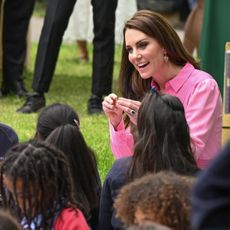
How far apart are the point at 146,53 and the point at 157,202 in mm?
1642

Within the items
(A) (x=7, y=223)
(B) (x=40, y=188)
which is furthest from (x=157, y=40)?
(A) (x=7, y=223)

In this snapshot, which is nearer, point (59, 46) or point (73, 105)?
point (59, 46)

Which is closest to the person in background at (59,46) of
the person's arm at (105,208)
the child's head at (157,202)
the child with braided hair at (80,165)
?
the child with braided hair at (80,165)

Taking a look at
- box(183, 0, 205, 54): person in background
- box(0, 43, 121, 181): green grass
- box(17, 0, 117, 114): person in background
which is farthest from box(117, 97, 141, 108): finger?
box(183, 0, 205, 54): person in background

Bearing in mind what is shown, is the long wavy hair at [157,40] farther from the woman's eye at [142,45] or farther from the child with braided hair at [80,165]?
the child with braided hair at [80,165]

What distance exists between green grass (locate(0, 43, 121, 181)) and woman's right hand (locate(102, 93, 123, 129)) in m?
0.85

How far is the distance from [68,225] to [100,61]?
11.6 feet

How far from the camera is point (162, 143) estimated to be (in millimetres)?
3213

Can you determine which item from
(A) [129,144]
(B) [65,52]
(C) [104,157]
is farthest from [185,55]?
(B) [65,52]

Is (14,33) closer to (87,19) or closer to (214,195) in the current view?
(87,19)

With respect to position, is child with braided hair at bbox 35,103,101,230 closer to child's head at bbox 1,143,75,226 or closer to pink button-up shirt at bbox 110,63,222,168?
pink button-up shirt at bbox 110,63,222,168

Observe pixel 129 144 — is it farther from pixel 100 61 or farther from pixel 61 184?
pixel 100 61

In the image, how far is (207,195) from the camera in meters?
1.79

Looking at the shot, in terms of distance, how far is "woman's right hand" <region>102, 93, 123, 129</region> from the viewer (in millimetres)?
3822
